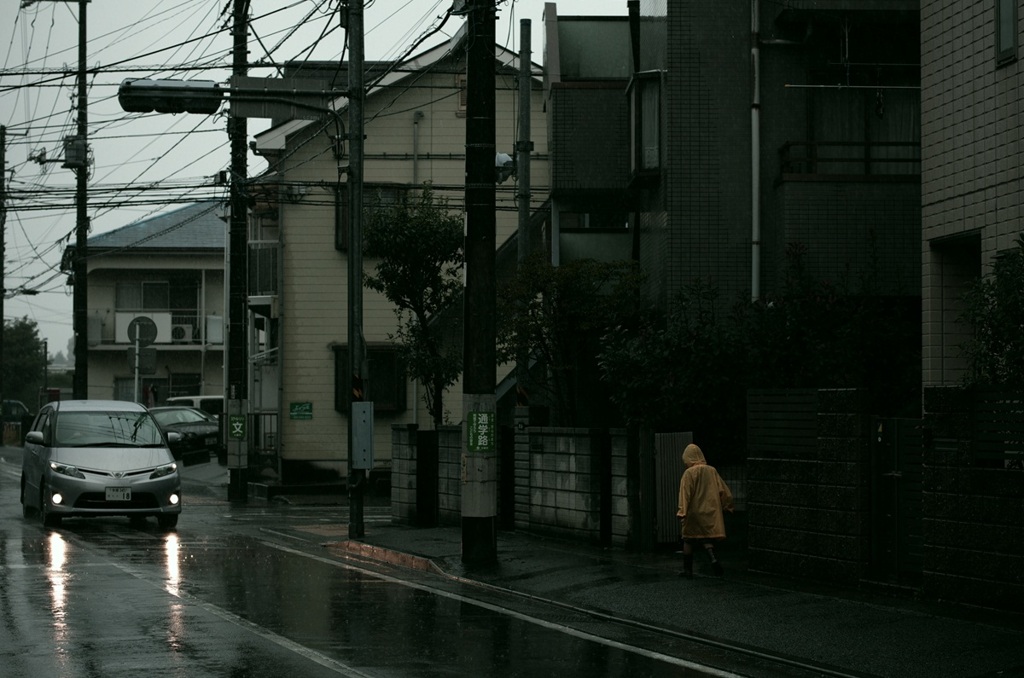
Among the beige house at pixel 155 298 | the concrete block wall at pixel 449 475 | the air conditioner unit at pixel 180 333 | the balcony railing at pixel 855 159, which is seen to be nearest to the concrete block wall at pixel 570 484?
the concrete block wall at pixel 449 475

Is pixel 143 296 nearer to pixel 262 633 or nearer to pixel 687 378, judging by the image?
pixel 687 378

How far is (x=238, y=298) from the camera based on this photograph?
2919 centimetres

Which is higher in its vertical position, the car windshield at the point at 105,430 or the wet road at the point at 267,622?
the car windshield at the point at 105,430

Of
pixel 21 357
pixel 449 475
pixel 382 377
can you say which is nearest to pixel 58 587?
pixel 449 475

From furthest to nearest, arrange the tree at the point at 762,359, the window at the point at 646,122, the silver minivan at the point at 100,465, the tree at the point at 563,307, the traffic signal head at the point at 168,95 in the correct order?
the tree at the point at 563,307, the window at the point at 646,122, the silver minivan at the point at 100,465, the traffic signal head at the point at 168,95, the tree at the point at 762,359

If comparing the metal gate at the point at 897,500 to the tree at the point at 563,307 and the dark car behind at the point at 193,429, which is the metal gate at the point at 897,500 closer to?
the tree at the point at 563,307

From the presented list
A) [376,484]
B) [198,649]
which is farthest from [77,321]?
[198,649]

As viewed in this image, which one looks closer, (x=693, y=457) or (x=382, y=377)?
(x=693, y=457)

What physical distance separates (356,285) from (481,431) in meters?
5.02

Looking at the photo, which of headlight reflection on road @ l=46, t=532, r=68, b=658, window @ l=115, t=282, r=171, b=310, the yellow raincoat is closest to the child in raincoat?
the yellow raincoat

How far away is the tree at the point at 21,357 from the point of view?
76.1 m

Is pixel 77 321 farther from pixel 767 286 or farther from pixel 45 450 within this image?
pixel 767 286

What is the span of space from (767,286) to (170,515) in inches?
392

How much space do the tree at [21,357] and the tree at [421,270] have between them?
54173 mm
